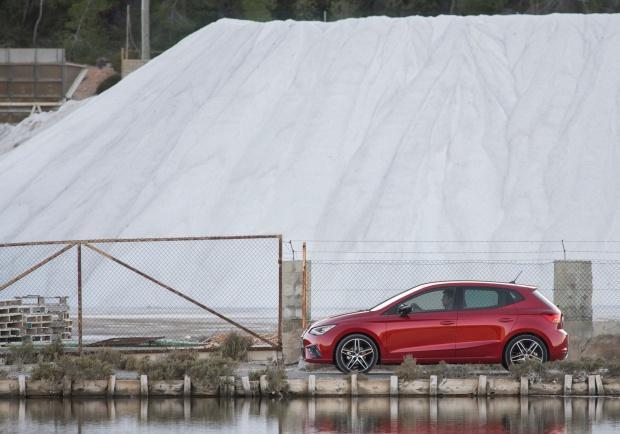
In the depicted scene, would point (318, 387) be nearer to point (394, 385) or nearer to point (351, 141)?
point (394, 385)

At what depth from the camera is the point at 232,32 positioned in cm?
4997

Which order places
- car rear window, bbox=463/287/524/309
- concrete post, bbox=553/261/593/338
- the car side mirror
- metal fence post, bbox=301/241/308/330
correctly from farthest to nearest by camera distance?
concrete post, bbox=553/261/593/338 < metal fence post, bbox=301/241/308/330 < car rear window, bbox=463/287/524/309 < the car side mirror

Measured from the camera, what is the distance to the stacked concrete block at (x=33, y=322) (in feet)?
81.6

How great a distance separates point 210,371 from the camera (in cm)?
1894

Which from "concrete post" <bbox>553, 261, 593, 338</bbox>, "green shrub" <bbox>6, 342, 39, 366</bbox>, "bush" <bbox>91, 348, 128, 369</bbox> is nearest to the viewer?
"bush" <bbox>91, 348, 128, 369</bbox>

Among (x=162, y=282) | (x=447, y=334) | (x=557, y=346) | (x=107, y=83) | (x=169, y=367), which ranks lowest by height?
(x=169, y=367)

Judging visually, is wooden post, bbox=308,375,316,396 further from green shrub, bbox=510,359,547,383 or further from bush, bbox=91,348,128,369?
bush, bbox=91,348,128,369

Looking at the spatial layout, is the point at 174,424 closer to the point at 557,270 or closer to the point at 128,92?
the point at 557,270

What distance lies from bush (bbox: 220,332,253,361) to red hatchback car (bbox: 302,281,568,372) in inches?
102

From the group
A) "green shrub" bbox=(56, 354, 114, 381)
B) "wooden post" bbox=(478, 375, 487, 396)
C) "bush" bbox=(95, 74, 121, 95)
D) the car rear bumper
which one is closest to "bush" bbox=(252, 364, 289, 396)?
"green shrub" bbox=(56, 354, 114, 381)

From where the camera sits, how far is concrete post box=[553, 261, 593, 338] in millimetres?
23391

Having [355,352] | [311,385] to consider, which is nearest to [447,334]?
[355,352]

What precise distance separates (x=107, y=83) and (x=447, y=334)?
46111 millimetres

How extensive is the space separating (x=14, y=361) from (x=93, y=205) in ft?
62.9
